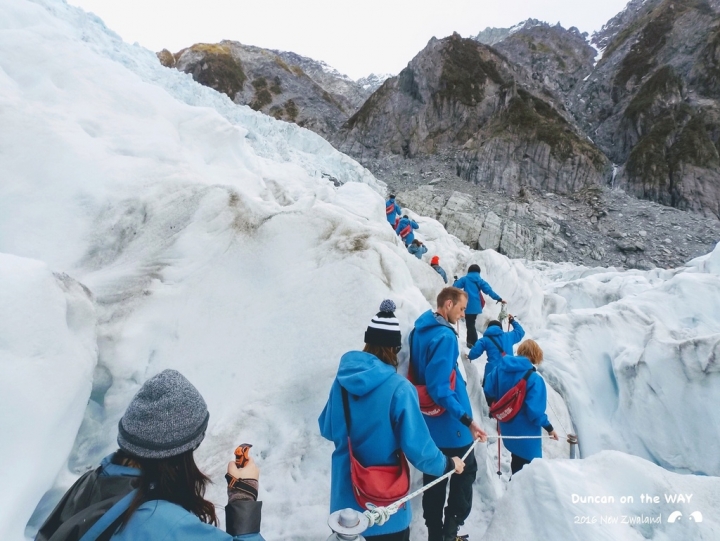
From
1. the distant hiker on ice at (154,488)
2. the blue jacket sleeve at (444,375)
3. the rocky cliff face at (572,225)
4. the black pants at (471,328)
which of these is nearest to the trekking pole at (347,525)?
the distant hiker on ice at (154,488)

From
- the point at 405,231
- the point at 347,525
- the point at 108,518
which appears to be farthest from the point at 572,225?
the point at 108,518

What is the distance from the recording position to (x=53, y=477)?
9.78ft

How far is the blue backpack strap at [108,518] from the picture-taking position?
1272mm

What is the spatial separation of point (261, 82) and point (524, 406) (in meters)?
74.0

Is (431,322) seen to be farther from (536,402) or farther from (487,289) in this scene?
(487,289)

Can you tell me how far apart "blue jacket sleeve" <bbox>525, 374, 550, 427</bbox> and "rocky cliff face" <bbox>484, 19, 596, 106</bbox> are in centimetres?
7440

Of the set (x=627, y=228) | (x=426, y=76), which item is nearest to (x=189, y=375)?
(x=627, y=228)

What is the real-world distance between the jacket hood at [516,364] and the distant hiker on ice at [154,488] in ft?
10.3

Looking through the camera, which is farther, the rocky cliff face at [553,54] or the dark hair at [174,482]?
the rocky cliff face at [553,54]

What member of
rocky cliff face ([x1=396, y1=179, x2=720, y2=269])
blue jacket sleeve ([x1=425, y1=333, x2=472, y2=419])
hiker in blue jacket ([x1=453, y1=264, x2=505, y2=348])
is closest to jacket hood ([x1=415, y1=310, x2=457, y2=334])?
blue jacket sleeve ([x1=425, y1=333, x2=472, y2=419])

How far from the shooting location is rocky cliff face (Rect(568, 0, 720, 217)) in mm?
42875

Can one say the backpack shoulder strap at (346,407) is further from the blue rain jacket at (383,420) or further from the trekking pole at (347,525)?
the trekking pole at (347,525)

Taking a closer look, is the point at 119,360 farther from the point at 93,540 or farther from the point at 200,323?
the point at 93,540

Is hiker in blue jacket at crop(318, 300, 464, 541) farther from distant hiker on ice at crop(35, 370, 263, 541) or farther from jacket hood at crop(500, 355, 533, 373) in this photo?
jacket hood at crop(500, 355, 533, 373)
